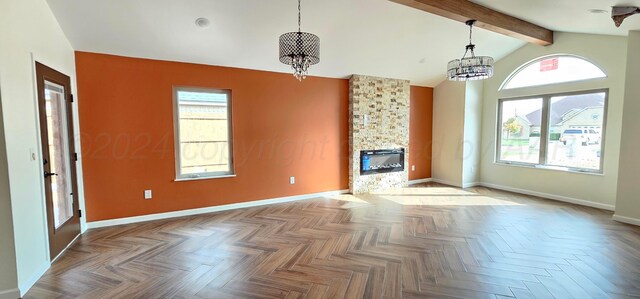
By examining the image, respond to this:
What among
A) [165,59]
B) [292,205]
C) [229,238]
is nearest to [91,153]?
[165,59]

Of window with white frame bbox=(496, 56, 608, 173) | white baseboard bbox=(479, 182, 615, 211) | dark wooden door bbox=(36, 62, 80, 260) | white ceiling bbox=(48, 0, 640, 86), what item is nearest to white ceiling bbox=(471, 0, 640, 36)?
white ceiling bbox=(48, 0, 640, 86)

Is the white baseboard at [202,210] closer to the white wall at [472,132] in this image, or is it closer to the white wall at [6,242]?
the white wall at [6,242]

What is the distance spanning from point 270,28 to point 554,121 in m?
5.14

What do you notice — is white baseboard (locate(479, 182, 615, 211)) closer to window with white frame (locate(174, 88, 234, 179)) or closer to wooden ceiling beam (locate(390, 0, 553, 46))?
wooden ceiling beam (locate(390, 0, 553, 46))

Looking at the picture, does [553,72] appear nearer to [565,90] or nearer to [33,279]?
[565,90]

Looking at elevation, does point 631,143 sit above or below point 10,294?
above

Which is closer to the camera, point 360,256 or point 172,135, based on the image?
point 360,256

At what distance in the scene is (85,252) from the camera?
9.89ft

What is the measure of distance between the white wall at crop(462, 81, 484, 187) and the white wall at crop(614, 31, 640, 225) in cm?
241

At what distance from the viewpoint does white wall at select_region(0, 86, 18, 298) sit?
2.16 meters

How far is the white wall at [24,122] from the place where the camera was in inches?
86.5

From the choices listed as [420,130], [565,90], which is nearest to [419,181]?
[420,130]

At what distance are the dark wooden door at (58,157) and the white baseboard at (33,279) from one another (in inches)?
7.7

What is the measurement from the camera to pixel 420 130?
21.7ft
